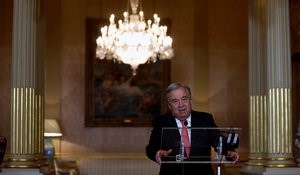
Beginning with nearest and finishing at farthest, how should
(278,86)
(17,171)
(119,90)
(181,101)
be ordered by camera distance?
(181,101), (17,171), (278,86), (119,90)

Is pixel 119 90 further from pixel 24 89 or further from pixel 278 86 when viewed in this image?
pixel 278 86

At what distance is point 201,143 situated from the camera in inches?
162

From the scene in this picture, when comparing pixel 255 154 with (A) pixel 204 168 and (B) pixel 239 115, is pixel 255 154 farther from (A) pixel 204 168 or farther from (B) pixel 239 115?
(A) pixel 204 168

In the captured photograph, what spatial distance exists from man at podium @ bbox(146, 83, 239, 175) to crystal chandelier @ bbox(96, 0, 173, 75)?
7401mm

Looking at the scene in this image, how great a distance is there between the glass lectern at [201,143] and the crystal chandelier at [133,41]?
25.4ft

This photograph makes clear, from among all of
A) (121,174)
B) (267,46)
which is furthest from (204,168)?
(121,174)

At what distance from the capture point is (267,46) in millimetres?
9680

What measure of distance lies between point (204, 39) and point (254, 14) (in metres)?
3.45

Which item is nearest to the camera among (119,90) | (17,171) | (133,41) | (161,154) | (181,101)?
(161,154)

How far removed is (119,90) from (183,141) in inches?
400

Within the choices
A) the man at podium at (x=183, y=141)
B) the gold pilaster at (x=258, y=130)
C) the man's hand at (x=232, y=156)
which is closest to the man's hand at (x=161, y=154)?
the man at podium at (x=183, y=141)

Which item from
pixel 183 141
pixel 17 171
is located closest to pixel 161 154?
pixel 183 141

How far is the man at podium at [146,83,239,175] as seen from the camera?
400cm

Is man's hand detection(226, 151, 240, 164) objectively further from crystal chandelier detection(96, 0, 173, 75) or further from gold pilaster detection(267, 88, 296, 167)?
→ crystal chandelier detection(96, 0, 173, 75)
